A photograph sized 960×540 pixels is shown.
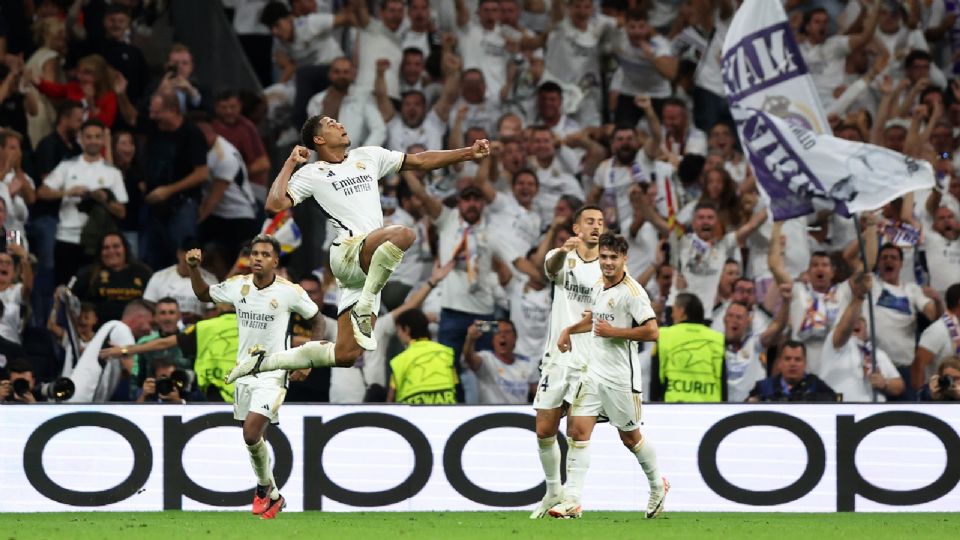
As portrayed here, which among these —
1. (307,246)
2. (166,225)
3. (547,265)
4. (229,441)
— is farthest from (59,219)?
(547,265)

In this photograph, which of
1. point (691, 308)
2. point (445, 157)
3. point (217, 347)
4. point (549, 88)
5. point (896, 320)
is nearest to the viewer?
point (445, 157)

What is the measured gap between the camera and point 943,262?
1889cm

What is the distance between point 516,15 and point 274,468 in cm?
741

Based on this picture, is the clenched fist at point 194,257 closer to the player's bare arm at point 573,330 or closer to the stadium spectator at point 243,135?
the player's bare arm at point 573,330

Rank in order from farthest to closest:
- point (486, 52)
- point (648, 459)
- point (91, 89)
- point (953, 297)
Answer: point (486, 52) < point (91, 89) < point (953, 297) < point (648, 459)

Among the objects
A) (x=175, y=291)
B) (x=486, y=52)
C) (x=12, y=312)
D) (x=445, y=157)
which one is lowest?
(x=12, y=312)

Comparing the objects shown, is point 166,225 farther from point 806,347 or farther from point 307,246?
point 806,347

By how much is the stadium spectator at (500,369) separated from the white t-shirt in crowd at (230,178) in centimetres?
341

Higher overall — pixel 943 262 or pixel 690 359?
pixel 943 262

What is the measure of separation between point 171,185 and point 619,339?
7.09 m

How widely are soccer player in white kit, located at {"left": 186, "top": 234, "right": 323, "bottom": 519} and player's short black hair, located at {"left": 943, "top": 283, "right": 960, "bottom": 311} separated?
6789mm

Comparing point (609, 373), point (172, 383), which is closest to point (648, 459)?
point (609, 373)

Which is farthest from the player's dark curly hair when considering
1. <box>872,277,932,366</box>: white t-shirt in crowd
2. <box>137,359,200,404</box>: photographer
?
<box>872,277,932,366</box>: white t-shirt in crowd

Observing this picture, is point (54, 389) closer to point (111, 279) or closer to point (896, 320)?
point (111, 279)
